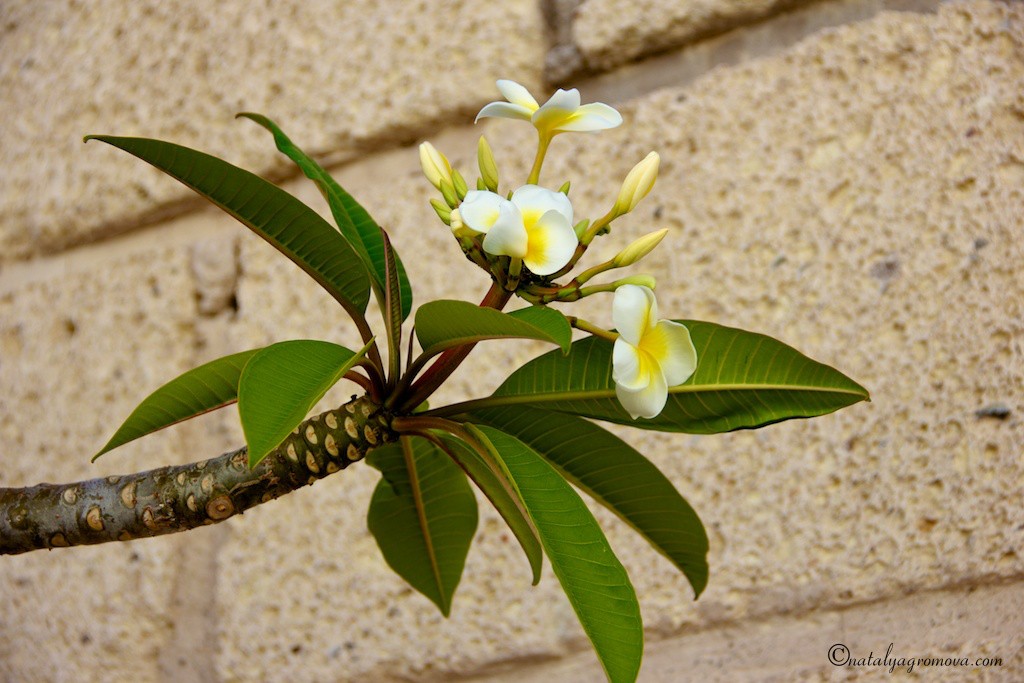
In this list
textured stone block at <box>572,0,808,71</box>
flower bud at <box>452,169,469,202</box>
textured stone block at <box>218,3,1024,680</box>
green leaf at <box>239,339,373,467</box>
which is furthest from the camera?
textured stone block at <box>572,0,808,71</box>

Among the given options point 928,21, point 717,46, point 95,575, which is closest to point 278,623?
point 95,575

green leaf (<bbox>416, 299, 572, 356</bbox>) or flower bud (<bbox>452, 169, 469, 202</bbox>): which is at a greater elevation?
flower bud (<bbox>452, 169, 469, 202</bbox>)

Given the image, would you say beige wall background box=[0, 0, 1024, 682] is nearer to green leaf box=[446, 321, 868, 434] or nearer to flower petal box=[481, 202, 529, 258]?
green leaf box=[446, 321, 868, 434]

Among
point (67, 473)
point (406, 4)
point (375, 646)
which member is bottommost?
point (375, 646)

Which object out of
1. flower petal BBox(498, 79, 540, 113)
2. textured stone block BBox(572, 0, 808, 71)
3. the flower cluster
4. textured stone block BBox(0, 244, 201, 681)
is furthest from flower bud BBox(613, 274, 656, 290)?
textured stone block BBox(0, 244, 201, 681)

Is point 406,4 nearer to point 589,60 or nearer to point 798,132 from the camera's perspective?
point 589,60

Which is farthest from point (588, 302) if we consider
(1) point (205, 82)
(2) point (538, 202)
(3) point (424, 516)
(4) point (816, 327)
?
(1) point (205, 82)
